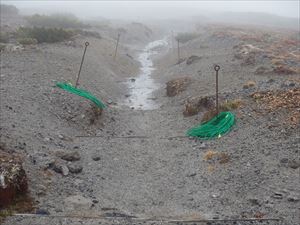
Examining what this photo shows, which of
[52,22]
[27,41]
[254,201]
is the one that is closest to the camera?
[254,201]

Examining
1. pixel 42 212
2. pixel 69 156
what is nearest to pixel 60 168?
pixel 69 156

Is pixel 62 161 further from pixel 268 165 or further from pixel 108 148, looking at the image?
pixel 268 165

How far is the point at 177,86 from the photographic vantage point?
25.6m

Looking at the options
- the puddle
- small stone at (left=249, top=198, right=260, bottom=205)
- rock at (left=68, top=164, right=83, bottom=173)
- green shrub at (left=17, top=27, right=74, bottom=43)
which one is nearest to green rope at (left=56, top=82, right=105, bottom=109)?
the puddle

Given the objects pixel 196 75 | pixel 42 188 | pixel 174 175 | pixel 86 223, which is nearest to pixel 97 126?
pixel 174 175

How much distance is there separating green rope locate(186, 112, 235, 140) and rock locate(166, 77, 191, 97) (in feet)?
24.2

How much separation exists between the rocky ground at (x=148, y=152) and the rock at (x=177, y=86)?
191 mm

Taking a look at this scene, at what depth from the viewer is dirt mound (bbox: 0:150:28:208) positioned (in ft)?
32.8

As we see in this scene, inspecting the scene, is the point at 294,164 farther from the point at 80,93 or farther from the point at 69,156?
the point at 80,93

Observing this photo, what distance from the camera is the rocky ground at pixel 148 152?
1110 centimetres

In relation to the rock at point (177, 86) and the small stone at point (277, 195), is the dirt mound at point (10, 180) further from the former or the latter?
the rock at point (177, 86)

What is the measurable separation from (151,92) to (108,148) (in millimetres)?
12492

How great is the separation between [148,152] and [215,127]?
311 centimetres

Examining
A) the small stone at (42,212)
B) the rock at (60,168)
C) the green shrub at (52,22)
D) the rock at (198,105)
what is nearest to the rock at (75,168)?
the rock at (60,168)
